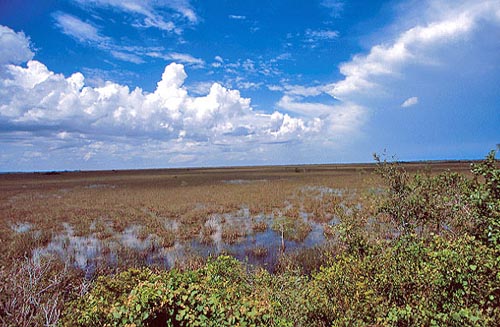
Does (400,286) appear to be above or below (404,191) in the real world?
below

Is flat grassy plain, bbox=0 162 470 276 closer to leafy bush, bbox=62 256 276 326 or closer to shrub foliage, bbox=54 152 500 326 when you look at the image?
shrub foliage, bbox=54 152 500 326

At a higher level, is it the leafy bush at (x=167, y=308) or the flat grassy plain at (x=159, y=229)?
the leafy bush at (x=167, y=308)

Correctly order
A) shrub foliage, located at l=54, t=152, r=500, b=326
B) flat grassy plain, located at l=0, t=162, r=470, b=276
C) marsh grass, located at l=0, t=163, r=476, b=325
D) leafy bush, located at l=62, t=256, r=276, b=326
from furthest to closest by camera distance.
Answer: flat grassy plain, located at l=0, t=162, r=470, b=276
marsh grass, located at l=0, t=163, r=476, b=325
shrub foliage, located at l=54, t=152, r=500, b=326
leafy bush, located at l=62, t=256, r=276, b=326

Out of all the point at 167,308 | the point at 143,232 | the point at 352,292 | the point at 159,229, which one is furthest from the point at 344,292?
the point at 159,229

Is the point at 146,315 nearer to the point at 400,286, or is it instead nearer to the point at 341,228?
the point at 400,286

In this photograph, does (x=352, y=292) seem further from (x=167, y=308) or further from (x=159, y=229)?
(x=159, y=229)

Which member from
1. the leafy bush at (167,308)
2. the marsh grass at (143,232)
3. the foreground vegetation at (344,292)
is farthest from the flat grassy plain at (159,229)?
the leafy bush at (167,308)

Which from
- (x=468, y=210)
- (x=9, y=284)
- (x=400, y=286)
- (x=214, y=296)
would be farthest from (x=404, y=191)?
(x=9, y=284)

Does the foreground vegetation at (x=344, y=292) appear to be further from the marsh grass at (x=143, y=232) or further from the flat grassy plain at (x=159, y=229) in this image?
the flat grassy plain at (x=159, y=229)

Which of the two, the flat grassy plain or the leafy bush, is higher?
the leafy bush

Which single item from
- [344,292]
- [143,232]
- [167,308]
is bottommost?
[143,232]

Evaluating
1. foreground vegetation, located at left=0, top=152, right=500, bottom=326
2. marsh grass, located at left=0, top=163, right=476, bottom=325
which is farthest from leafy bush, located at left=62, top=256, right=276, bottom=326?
marsh grass, located at left=0, top=163, right=476, bottom=325

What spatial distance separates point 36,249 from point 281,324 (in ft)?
52.6

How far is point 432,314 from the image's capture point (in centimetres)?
441
